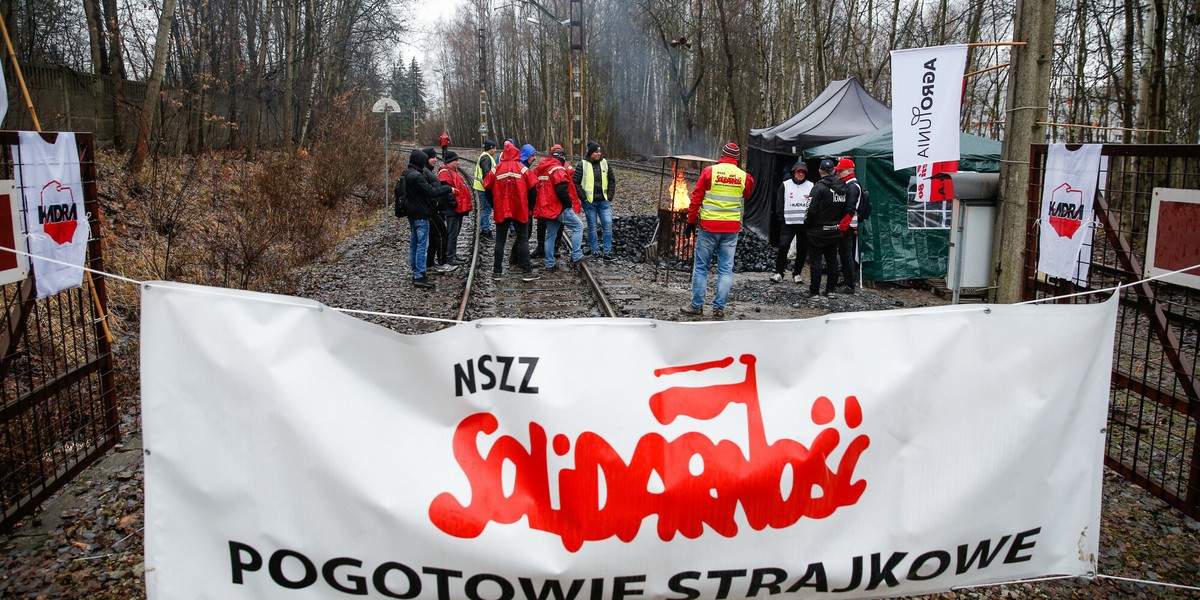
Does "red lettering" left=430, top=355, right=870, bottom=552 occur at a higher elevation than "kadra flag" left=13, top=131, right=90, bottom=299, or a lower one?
lower

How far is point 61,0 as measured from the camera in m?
24.3

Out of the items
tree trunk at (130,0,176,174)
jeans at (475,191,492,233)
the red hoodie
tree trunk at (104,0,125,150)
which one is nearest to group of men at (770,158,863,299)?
the red hoodie

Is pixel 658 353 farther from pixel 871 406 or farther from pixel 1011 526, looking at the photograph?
pixel 1011 526

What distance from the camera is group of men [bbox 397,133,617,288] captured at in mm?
12484

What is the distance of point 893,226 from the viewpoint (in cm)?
1387

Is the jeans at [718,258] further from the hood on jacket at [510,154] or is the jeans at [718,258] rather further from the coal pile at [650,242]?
the hood on jacket at [510,154]

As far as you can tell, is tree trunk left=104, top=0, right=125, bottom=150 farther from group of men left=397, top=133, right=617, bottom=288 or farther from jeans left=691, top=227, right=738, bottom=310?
jeans left=691, top=227, right=738, bottom=310

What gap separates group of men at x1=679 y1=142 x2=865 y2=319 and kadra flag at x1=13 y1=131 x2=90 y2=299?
21.4 ft

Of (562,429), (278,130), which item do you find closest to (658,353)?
(562,429)

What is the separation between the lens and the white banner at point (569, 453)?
9.12ft

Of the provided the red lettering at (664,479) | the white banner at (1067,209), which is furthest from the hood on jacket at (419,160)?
the red lettering at (664,479)

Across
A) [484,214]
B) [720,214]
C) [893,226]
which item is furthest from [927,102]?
[484,214]

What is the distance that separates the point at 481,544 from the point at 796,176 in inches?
445

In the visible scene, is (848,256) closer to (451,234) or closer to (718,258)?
(718,258)
